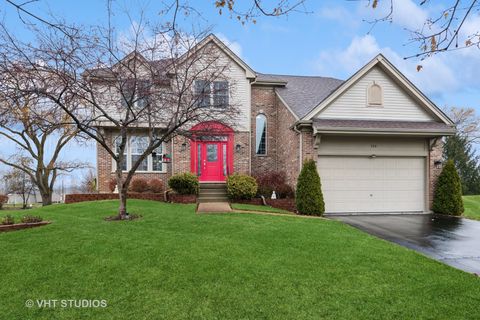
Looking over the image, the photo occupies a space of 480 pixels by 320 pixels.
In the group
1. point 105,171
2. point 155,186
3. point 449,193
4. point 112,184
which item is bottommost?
point 449,193

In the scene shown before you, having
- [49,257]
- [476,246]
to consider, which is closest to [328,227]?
[476,246]

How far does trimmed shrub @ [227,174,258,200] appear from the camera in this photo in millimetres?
13078

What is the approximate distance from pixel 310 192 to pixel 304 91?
750 centimetres

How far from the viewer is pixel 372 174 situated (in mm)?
12273

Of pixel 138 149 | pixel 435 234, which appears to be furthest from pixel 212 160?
pixel 435 234

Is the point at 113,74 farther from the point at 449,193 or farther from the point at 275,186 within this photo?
the point at 449,193

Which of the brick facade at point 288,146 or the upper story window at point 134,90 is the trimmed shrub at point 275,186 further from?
the upper story window at point 134,90

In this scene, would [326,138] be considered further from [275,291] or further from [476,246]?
[275,291]

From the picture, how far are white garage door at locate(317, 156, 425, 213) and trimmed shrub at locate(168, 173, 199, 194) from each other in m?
5.70

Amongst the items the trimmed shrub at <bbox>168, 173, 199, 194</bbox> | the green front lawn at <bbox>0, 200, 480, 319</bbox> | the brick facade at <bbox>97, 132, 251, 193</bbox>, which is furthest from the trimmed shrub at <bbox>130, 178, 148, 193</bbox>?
the green front lawn at <bbox>0, 200, 480, 319</bbox>

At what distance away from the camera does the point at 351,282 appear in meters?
4.41

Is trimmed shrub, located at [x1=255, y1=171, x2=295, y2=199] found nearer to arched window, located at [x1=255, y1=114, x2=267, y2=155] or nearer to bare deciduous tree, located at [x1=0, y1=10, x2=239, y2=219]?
arched window, located at [x1=255, y1=114, x2=267, y2=155]

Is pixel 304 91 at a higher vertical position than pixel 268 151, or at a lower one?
higher

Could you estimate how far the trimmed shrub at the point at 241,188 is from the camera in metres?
13.1
